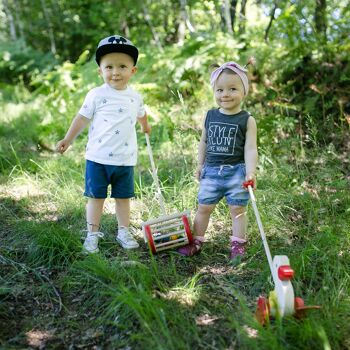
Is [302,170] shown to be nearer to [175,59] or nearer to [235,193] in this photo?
[235,193]

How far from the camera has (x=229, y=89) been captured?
2982 mm

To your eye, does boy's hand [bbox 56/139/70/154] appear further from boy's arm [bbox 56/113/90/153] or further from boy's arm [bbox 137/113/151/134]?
boy's arm [bbox 137/113/151/134]

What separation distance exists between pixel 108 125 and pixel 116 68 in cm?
43

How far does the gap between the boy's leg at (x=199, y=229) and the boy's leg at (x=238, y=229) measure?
0.62 feet

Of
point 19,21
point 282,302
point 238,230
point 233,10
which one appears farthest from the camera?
point 19,21

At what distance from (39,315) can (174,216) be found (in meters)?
1.21

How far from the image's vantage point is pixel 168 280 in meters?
2.82

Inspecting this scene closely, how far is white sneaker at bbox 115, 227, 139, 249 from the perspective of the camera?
11.0 feet

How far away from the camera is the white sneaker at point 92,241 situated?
10.5ft

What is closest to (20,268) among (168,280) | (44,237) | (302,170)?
(44,237)

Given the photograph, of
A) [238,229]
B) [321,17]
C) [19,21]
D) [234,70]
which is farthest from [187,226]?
[19,21]

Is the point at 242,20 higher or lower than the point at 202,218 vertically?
higher

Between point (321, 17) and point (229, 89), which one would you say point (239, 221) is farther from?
point (321, 17)

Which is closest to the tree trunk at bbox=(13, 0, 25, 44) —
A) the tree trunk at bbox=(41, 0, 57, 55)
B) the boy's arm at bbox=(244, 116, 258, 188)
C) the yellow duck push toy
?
the tree trunk at bbox=(41, 0, 57, 55)
